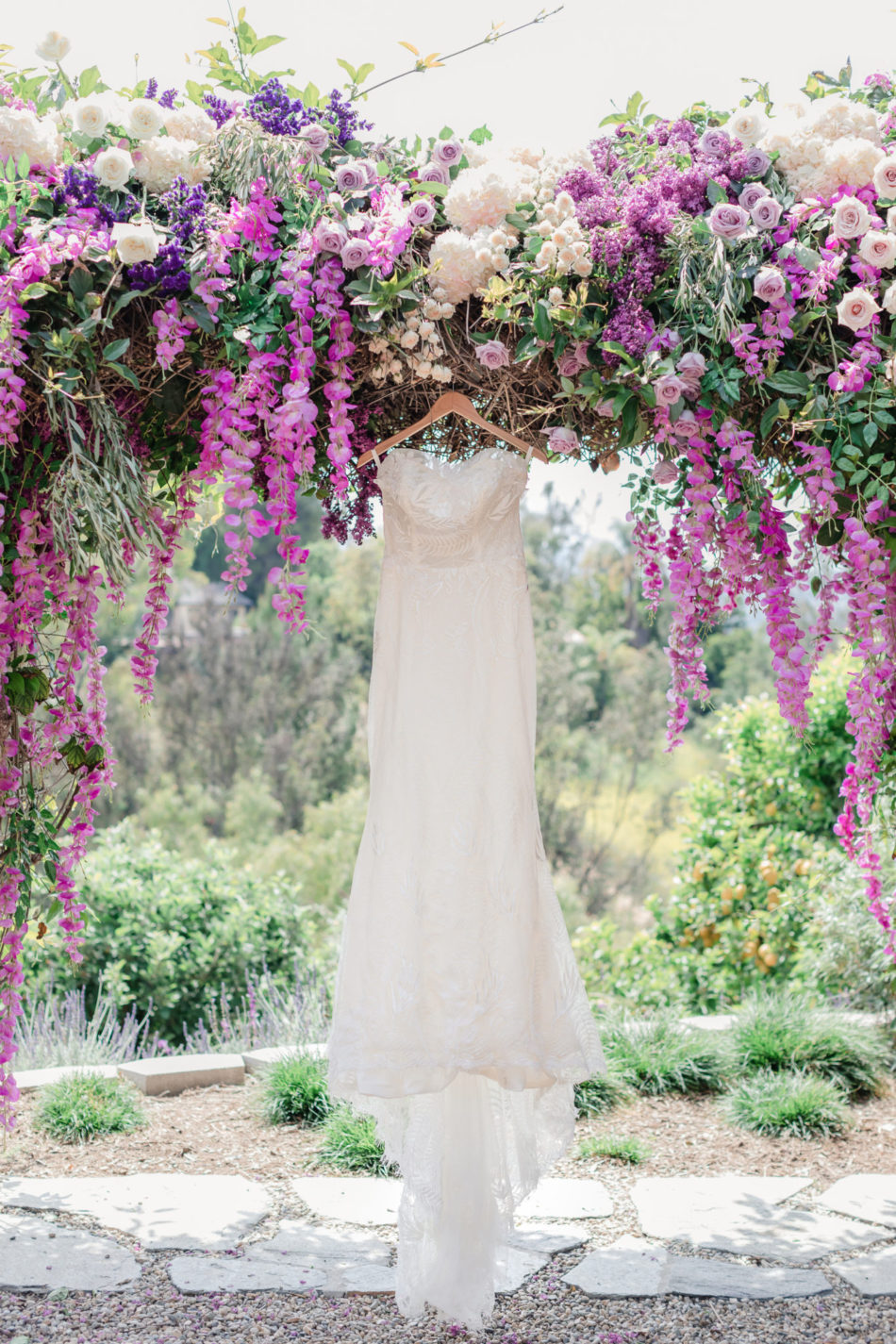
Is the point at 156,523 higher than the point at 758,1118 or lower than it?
higher

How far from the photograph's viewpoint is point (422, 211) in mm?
2156

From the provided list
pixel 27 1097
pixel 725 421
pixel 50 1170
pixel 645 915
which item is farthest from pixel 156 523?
pixel 645 915

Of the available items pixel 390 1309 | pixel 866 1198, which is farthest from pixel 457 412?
pixel 866 1198

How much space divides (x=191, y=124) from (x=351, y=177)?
335 mm

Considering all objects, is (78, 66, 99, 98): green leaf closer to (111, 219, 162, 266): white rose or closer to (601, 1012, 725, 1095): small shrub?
(111, 219, 162, 266): white rose

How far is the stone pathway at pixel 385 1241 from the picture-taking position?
274cm

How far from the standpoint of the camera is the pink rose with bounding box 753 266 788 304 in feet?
6.76

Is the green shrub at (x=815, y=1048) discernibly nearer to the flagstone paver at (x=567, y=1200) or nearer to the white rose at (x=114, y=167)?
the flagstone paver at (x=567, y=1200)

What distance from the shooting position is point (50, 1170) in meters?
3.37

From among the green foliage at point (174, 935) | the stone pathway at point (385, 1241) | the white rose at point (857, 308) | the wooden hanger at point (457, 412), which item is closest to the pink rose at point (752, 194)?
the white rose at point (857, 308)

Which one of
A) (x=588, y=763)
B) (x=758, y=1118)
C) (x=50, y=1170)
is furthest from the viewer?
(x=588, y=763)

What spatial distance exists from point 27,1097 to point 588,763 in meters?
7.84

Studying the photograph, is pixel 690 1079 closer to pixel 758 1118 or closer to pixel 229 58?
pixel 758 1118

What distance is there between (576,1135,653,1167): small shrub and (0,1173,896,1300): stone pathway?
12 cm
